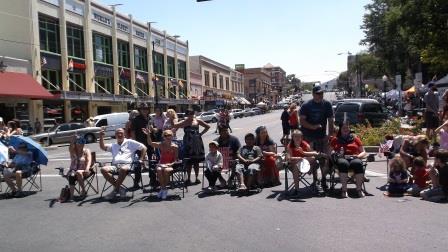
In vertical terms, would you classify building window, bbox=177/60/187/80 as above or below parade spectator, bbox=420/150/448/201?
above

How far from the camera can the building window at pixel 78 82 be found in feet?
135

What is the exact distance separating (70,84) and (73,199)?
32.5m

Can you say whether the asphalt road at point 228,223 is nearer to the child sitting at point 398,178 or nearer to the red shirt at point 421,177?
the child sitting at point 398,178

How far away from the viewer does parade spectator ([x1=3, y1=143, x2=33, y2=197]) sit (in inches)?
419

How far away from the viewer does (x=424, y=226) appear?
6953 millimetres

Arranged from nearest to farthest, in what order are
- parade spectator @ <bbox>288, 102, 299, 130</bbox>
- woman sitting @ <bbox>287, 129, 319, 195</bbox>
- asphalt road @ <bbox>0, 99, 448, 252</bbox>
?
1. asphalt road @ <bbox>0, 99, 448, 252</bbox>
2. woman sitting @ <bbox>287, 129, 319, 195</bbox>
3. parade spectator @ <bbox>288, 102, 299, 130</bbox>

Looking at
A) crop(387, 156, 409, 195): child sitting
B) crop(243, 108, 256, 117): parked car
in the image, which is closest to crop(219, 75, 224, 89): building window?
crop(243, 108, 256, 117): parked car

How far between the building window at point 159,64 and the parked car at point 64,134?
94.8 ft

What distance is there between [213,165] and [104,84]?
126 feet

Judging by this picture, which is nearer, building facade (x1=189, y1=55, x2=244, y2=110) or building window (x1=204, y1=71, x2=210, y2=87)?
building facade (x1=189, y1=55, x2=244, y2=110)

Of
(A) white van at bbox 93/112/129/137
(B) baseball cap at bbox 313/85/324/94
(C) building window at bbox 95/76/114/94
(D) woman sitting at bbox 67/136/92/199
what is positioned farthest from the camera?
(C) building window at bbox 95/76/114/94

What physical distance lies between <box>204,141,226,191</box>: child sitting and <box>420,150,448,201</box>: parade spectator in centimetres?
374

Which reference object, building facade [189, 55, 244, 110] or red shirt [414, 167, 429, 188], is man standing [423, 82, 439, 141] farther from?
building facade [189, 55, 244, 110]

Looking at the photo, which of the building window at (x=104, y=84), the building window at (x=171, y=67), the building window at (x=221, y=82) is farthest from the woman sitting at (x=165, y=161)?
the building window at (x=221, y=82)
